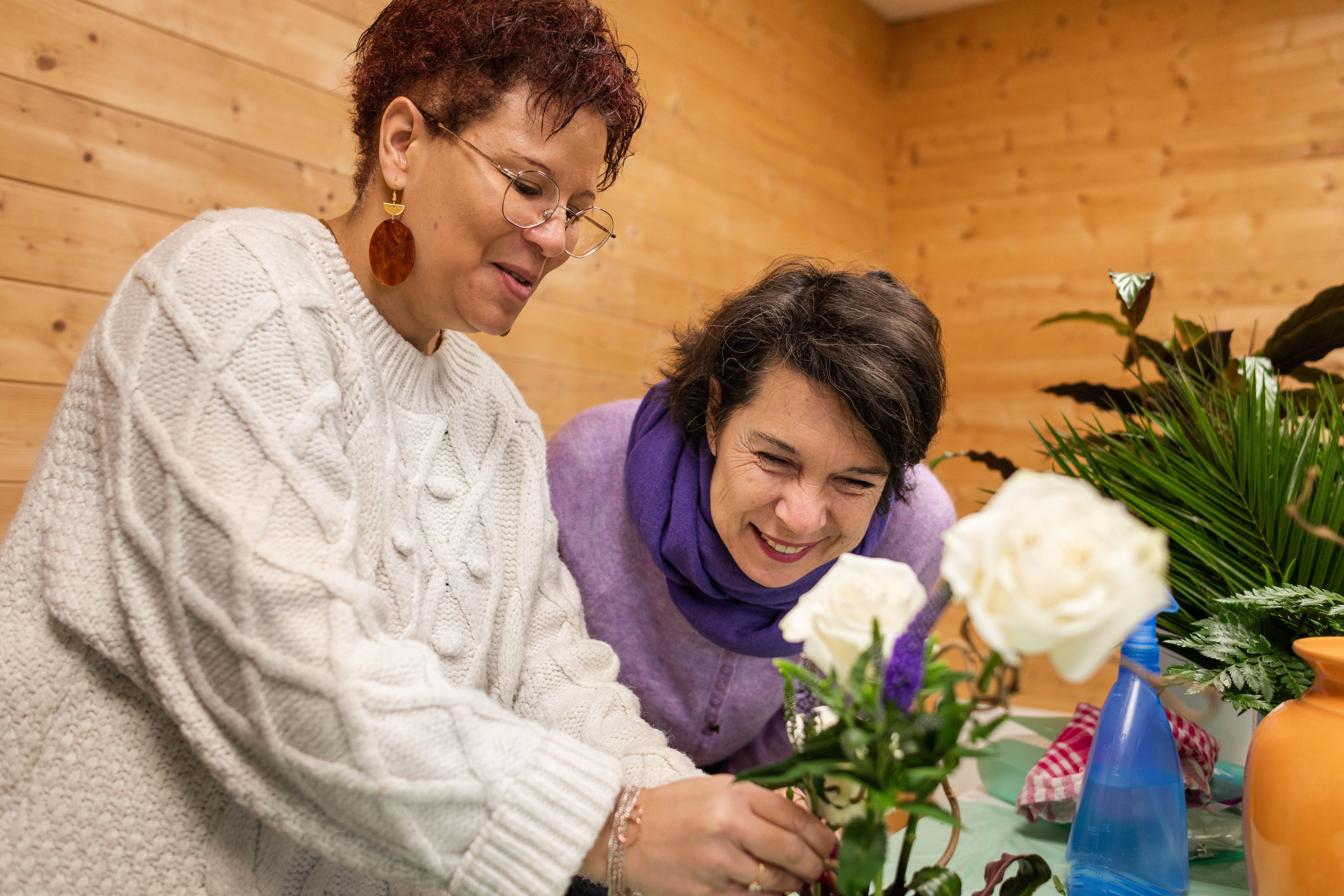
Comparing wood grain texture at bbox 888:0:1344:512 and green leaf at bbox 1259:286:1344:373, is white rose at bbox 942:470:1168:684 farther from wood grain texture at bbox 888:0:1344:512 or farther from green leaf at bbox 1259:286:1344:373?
wood grain texture at bbox 888:0:1344:512

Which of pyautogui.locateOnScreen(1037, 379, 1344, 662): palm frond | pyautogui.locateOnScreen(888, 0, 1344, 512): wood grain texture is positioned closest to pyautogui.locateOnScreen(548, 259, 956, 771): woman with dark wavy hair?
pyautogui.locateOnScreen(1037, 379, 1344, 662): palm frond

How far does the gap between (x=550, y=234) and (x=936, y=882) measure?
2.43ft

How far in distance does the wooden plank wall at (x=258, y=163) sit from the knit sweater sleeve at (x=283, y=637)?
37.7 inches

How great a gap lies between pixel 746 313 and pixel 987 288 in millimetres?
3113

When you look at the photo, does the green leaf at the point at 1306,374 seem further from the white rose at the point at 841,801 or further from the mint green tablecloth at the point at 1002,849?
the white rose at the point at 841,801

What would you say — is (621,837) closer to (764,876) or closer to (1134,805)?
(764,876)

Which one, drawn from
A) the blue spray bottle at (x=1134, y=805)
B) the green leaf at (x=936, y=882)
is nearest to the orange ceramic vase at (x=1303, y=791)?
the blue spray bottle at (x=1134, y=805)

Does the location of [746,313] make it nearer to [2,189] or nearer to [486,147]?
[486,147]

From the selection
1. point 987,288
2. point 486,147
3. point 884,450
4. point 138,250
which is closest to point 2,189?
point 138,250

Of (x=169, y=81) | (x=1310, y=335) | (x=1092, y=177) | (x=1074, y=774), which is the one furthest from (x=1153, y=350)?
(x=1092, y=177)

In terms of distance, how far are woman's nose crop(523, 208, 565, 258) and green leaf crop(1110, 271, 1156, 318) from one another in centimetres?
115

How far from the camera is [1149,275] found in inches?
72.4

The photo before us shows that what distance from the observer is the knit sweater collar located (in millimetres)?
1031

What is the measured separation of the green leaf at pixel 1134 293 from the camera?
70.8 inches
